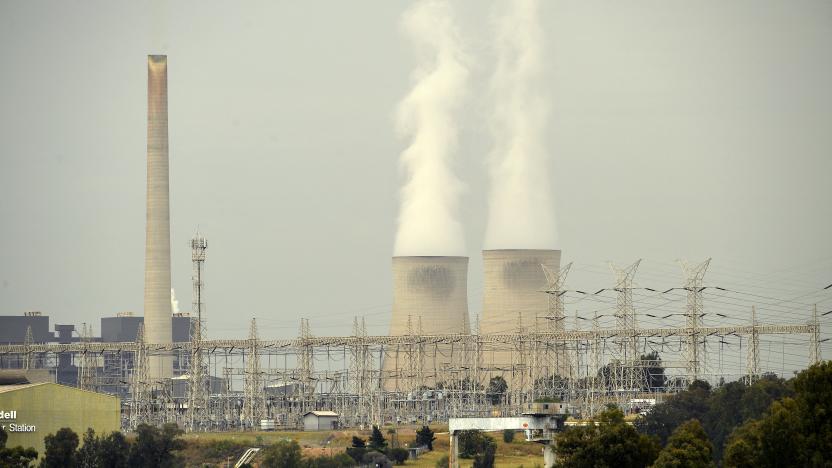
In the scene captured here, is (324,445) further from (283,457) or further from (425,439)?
(283,457)

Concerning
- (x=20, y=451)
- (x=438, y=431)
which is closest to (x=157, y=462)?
(x=20, y=451)

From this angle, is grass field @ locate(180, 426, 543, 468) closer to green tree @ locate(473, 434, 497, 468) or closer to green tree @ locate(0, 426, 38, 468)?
green tree @ locate(473, 434, 497, 468)

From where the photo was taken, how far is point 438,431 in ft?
259

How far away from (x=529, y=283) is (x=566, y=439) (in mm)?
47683

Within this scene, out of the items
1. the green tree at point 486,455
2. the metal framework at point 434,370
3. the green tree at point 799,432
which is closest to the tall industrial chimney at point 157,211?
the metal framework at point 434,370

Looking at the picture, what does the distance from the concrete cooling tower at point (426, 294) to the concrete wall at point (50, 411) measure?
81.3ft

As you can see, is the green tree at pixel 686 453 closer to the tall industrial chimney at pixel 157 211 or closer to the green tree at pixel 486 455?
the green tree at pixel 486 455

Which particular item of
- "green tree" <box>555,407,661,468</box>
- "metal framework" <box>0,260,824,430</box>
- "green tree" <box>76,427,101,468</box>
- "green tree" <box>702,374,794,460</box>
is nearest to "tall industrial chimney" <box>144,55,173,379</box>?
"metal framework" <box>0,260,824,430</box>

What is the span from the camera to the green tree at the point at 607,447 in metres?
43.3

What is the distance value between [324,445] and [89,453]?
50.3ft

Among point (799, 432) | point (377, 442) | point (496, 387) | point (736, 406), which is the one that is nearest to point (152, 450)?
point (377, 442)

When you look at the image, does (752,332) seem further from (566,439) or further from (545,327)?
(566,439)

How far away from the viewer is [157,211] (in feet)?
357

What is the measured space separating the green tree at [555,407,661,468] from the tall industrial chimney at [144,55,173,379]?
6832 centimetres
